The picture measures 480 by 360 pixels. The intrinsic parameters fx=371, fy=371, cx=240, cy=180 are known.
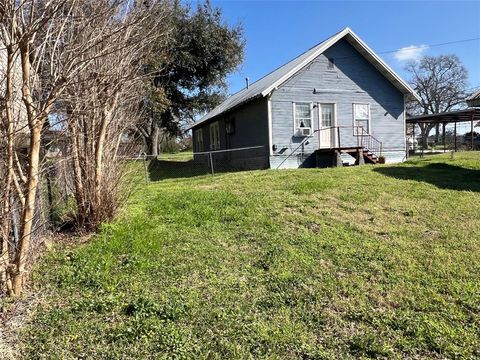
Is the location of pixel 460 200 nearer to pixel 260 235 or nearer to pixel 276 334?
pixel 260 235

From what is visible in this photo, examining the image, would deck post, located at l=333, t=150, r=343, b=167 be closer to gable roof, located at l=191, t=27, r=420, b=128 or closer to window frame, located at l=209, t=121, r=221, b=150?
gable roof, located at l=191, t=27, r=420, b=128

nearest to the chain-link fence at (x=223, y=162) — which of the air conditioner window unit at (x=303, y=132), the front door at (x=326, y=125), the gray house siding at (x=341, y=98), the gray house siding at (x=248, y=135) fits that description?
the gray house siding at (x=248, y=135)

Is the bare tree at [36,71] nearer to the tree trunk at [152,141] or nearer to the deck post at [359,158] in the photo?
the deck post at [359,158]

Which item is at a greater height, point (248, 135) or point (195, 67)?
point (195, 67)

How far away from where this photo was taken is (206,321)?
336cm

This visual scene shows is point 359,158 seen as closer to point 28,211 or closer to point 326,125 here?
point 326,125

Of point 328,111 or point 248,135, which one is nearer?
point 328,111

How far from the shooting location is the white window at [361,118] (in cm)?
1565

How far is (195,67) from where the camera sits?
2161cm

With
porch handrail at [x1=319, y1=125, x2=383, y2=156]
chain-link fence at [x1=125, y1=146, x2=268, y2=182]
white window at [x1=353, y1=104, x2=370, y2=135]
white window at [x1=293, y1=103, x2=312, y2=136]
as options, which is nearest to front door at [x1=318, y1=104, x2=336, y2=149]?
porch handrail at [x1=319, y1=125, x2=383, y2=156]

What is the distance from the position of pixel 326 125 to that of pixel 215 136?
7.80 meters

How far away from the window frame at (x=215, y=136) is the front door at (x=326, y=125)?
6.90 metres

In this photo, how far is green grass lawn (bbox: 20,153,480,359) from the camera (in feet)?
10.1

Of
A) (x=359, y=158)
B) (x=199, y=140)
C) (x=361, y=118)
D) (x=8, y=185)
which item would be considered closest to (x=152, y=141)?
(x=199, y=140)
